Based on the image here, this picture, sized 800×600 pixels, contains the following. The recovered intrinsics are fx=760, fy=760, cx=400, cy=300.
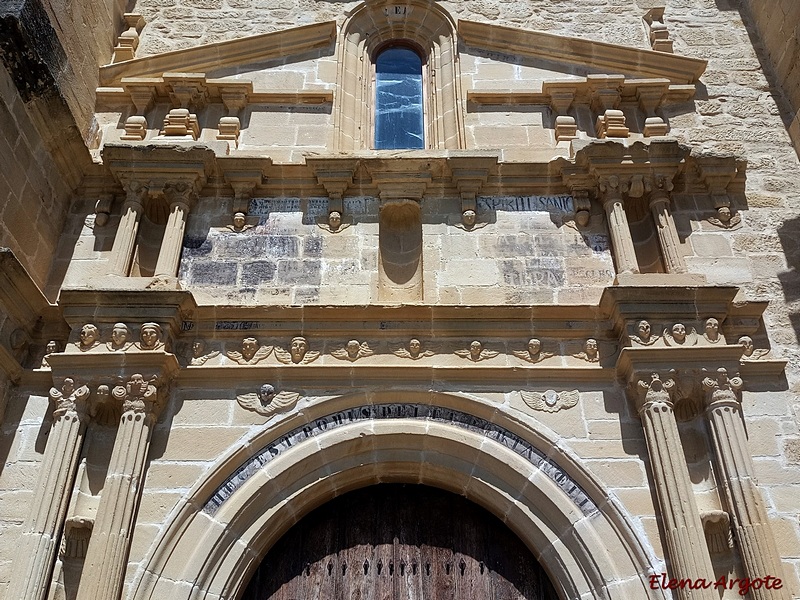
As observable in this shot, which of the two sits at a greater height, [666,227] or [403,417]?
[666,227]

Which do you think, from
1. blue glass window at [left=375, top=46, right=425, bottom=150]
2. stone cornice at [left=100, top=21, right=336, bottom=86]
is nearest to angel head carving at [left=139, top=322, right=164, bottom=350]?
blue glass window at [left=375, top=46, right=425, bottom=150]

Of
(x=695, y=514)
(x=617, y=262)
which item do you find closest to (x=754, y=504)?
(x=695, y=514)

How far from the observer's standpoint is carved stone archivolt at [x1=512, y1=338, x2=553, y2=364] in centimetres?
560

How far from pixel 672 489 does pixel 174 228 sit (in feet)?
13.8

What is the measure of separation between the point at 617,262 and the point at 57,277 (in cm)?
450

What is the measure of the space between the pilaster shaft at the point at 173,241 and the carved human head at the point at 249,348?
0.86m

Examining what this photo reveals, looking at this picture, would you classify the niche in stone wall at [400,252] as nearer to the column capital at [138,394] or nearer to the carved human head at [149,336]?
the carved human head at [149,336]

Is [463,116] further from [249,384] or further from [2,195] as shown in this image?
[2,195]

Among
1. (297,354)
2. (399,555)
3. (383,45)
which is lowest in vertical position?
(399,555)

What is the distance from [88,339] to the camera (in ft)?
17.7

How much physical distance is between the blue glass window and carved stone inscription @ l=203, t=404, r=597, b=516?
285 cm

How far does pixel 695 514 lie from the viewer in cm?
479

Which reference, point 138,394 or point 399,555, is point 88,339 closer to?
point 138,394

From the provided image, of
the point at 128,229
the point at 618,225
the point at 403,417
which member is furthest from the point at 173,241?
the point at 618,225
